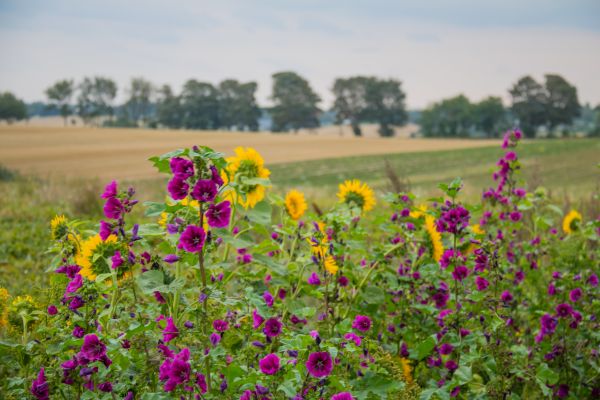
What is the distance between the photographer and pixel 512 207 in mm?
3809

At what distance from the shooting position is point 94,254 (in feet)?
6.88

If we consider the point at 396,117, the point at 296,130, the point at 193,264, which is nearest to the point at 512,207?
the point at 193,264

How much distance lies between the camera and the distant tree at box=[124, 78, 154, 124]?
50906 millimetres

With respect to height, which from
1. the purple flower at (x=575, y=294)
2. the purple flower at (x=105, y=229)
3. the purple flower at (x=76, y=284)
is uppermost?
the purple flower at (x=105, y=229)

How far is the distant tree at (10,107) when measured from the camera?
2264 centimetres

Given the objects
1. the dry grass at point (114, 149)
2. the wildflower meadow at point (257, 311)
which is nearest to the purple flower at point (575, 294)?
the wildflower meadow at point (257, 311)

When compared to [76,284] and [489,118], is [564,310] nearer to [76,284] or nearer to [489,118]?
[76,284]

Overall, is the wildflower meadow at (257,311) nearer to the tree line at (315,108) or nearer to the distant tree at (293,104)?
the tree line at (315,108)

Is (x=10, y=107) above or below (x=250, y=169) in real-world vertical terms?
above

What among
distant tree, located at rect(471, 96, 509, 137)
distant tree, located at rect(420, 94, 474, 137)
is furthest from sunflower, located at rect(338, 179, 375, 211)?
distant tree, located at rect(420, 94, 474, 137)

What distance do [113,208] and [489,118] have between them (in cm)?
7301

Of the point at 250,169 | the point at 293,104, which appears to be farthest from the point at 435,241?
the point at 293,104

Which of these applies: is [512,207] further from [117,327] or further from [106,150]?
[106,150]

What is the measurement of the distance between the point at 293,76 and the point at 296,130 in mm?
8196
